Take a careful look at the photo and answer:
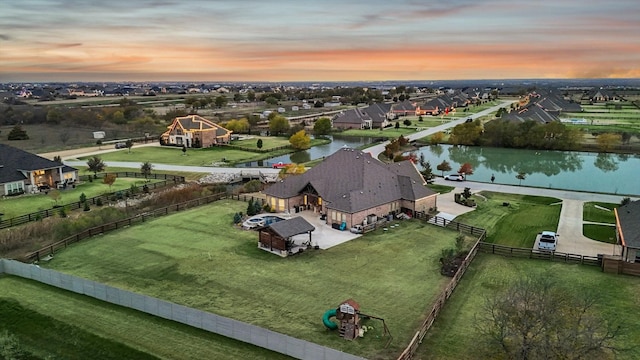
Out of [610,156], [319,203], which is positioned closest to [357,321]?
[319,203]

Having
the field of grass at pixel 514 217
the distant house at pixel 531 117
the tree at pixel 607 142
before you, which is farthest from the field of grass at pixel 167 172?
the tree at pixel 607 142

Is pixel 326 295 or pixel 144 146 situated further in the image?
pixel 144 146

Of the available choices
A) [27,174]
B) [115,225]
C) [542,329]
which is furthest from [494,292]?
[27,174]

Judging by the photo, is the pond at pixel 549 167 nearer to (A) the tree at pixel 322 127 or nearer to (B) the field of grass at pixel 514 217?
(B) the field of grass at pixel 514 217

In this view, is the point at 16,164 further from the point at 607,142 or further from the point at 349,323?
the point at 607,142

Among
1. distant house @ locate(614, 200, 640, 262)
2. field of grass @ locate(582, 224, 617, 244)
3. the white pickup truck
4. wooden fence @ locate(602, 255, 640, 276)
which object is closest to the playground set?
wooden fence @ locate(602, 255, 640, 276)

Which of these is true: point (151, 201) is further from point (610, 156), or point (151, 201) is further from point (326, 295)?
point (610, 156)
